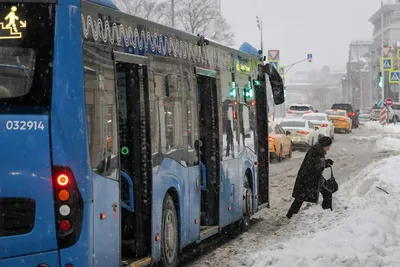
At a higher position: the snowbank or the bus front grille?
the bus front grille

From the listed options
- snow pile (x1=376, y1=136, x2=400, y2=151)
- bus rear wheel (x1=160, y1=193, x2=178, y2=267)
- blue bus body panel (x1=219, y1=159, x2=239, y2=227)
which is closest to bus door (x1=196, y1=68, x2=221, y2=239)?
blue bus body panel (x1=219, y1=159, x2=239, y2=227)

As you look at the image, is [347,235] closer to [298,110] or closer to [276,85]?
[276,85]

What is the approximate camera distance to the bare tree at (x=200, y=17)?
5594 centimetres

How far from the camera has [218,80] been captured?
11320 millimetres

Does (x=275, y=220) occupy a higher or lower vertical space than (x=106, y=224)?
lower

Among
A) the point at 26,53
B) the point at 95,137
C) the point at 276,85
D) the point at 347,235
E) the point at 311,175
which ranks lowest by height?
the point at 347,235

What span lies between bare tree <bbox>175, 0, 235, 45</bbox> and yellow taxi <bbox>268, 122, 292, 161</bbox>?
27.7 meters

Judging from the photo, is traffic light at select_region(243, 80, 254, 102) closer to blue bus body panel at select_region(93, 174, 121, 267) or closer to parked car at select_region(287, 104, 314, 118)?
blue bus body panel at select_region(93, 174, 121, 267)

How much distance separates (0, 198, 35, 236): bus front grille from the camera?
242 inches

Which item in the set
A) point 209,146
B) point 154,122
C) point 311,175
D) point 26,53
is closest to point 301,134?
point 311,175

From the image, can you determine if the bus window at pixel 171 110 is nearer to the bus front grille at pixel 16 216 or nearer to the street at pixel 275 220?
the street at pixel 275 220

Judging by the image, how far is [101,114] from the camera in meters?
6.78

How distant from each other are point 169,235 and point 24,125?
3279 mm

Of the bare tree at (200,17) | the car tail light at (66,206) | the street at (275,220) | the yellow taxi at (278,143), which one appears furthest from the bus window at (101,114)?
the bare tree at (200,17)
